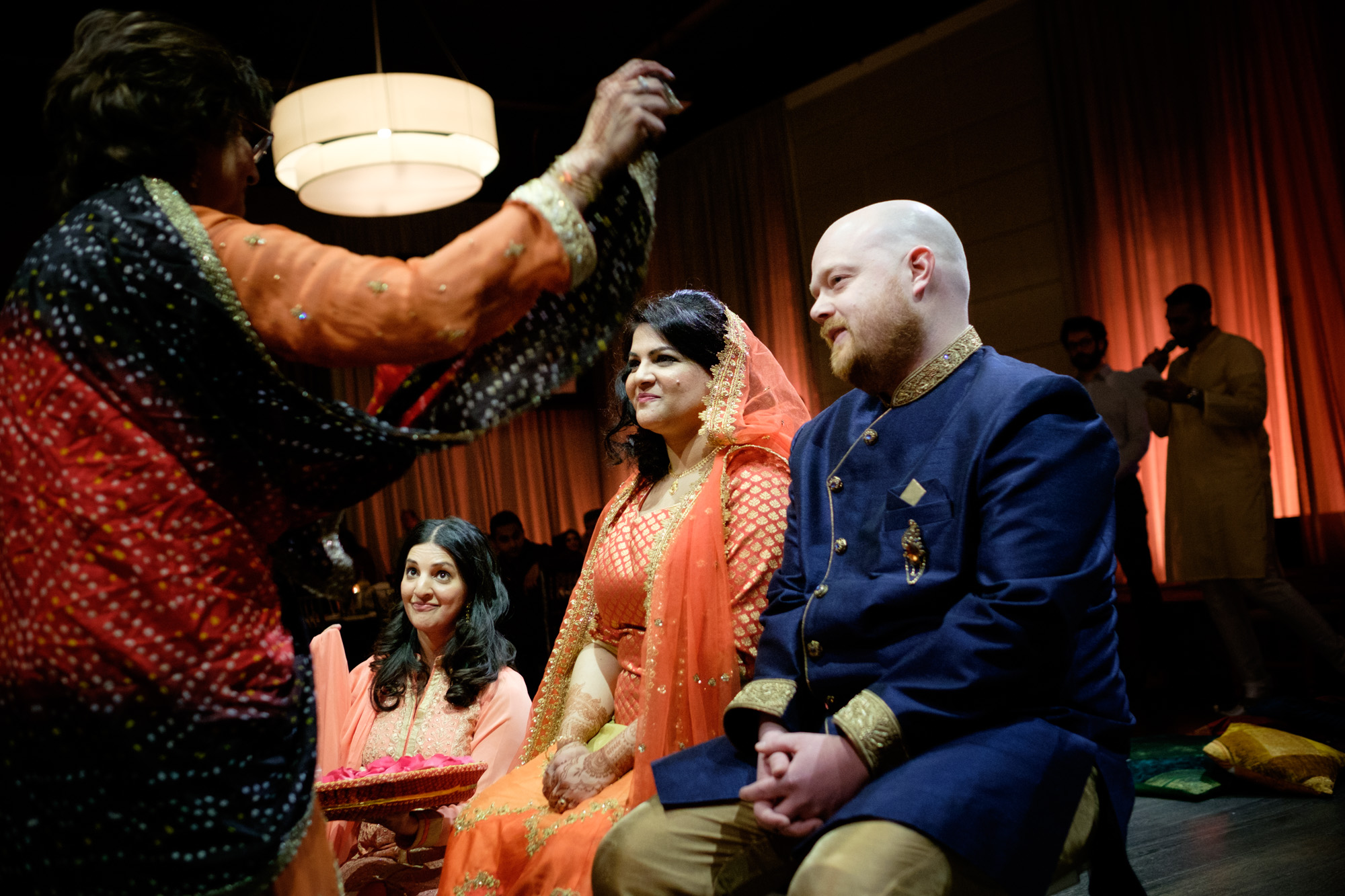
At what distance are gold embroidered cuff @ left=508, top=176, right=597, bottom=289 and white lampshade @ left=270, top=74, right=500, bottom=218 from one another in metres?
3.32

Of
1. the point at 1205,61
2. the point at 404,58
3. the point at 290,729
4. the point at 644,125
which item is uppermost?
the point at 404,58

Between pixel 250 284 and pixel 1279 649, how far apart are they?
5.85m

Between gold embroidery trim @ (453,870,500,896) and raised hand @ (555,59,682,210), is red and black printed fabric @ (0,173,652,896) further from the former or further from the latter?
gold embroidery trim @ (453,870,500,896)

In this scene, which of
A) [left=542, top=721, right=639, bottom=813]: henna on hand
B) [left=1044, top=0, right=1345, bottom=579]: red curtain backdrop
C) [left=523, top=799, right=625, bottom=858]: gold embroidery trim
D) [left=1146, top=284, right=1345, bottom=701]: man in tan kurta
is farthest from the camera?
[left=1044, top=0, right=1345, bottom=579]: red curtain backdrop

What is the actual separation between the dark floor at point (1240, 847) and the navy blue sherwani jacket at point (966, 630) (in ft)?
4.18

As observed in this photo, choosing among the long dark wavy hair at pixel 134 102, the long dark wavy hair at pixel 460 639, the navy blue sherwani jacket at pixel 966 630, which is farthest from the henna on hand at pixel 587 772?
the long dark wavy hair at pixel 134 102

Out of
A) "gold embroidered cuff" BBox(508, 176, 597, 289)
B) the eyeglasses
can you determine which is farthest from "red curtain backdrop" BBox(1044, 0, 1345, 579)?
the eyeglasses

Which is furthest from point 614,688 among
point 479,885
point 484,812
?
point 479,885

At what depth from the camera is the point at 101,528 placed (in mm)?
1029

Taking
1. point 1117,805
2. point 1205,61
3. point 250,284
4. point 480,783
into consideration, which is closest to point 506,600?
point 480,783

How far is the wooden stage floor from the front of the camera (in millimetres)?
2518

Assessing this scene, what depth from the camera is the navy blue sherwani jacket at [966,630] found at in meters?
1.42

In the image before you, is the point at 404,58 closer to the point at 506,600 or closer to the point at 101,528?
the point at 506,600

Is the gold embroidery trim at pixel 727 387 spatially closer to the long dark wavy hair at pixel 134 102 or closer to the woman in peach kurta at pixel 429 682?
the woman in peach kurta at pixel 429 682
